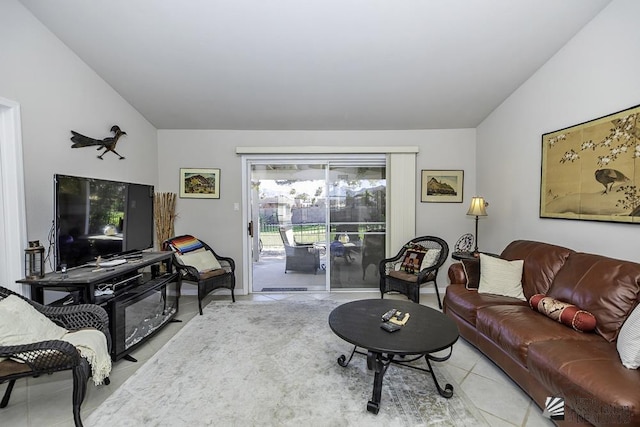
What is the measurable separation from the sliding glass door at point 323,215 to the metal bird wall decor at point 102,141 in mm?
1698

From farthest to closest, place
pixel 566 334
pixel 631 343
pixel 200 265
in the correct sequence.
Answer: pixel 200 265 < pixel 566 334 < pixel 631 343

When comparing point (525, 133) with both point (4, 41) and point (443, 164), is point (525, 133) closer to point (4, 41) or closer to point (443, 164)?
point (443, 164)

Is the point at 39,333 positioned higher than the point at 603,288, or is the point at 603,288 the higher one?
the point at 603,288

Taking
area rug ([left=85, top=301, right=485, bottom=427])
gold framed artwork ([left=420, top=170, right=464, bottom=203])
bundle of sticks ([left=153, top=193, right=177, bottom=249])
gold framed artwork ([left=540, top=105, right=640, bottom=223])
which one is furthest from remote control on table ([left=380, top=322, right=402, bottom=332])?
bundle of sticks ([left=153, top=193, right=177, bottom=249])

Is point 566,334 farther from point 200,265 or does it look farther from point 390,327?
point 200,265

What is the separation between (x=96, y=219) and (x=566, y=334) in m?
3.83

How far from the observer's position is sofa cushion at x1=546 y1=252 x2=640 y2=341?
1982 millimetres

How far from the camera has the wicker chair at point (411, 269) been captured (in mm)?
3711

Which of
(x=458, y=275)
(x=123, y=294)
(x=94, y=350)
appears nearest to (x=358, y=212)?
(x=458, y=275)

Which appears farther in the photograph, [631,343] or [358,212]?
[358,212]

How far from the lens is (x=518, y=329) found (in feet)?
7.01

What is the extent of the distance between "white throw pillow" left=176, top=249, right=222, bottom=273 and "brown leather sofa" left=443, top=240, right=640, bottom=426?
2.97 metres

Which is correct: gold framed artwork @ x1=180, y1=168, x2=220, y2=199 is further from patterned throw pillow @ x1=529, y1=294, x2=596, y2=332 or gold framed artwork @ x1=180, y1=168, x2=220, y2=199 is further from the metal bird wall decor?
patterned throw pillow @ x1=529, y1=294, x2=596, y2=332

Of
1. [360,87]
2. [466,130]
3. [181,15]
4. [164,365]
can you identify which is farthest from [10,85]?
[466,130]
